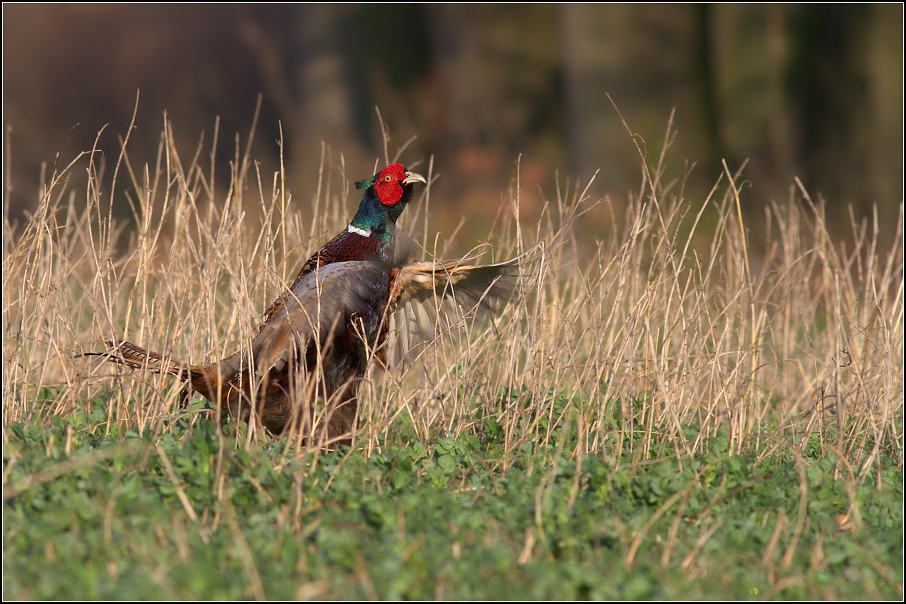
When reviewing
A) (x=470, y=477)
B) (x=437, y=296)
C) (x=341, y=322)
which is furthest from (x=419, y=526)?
(x=437, y=296)

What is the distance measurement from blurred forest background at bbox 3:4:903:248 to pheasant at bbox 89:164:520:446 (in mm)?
1319

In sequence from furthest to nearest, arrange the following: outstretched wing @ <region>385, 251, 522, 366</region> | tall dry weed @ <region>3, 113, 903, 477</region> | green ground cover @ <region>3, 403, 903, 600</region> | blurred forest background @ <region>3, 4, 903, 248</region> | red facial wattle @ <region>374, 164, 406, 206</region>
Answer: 1. blurred forest background @ <region>3, 4, 903, 248</region>
2. red facial wattle @ <region>374, 164, 406, 206</region>
3. outstretched wing @ <region>385, 251, 522, 366</region>
4. tall dry weed @ <region>3, 113, 903, 477</region>
5. green ground cover @ <region>3, 403, 903, 600</region>

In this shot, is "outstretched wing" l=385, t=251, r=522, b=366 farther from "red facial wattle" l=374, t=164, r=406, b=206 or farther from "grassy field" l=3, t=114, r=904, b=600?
"red facial wattle" l=374, t=164, r=406, b=206

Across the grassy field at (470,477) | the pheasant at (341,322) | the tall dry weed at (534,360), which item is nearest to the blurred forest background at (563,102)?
the tall dry weed at (534,360)

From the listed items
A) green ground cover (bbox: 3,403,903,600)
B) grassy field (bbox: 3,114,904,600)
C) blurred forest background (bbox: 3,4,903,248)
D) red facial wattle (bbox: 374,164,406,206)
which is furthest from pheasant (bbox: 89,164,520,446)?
blurred forest background (bbox: 3,4,903,248)

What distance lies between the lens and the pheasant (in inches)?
137

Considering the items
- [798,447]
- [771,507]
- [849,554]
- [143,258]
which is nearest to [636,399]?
[798,447]

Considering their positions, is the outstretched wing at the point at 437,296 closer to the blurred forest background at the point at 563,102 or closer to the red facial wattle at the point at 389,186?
the red facial wattle at the point at 389,186

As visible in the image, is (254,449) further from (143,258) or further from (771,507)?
(771,507)

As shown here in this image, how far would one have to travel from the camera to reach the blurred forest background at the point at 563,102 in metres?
8.66

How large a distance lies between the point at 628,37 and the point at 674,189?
171 cm

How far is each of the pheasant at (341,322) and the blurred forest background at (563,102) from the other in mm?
1319

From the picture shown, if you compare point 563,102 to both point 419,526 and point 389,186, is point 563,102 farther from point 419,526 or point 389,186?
point 419,526

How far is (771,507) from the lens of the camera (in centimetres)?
304
